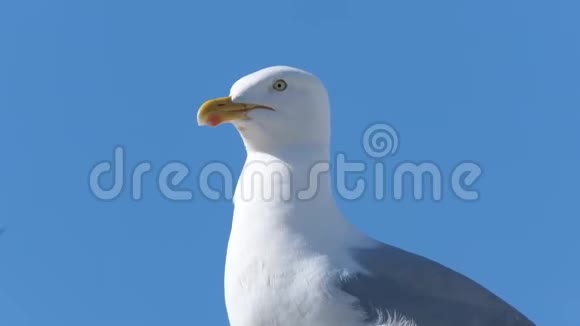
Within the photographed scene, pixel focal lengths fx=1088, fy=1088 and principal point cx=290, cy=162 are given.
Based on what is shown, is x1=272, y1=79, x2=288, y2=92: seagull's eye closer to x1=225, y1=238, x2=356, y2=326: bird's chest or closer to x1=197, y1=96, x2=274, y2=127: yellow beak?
x1=197, y1=96, x2=274, y2=127: yellow beak

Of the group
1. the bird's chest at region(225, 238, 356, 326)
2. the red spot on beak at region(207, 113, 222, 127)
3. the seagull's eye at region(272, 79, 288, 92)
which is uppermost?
the seagull's eye at region(272, 79, 288, 92)

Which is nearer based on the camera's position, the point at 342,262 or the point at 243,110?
the point at 342,262

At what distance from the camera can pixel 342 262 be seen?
6.89 m

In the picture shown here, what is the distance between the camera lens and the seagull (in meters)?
6.70

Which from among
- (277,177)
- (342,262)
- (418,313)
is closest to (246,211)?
(277,177)

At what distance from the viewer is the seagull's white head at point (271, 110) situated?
7.36m

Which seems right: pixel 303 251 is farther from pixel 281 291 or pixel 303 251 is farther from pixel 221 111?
pixel 221 111

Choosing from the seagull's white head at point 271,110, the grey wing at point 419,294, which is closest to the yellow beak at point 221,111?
the seagull's white head at point 271,110

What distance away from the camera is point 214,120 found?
7.36m

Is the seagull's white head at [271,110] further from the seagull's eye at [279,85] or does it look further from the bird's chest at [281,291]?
the bird's chest at [281,291]

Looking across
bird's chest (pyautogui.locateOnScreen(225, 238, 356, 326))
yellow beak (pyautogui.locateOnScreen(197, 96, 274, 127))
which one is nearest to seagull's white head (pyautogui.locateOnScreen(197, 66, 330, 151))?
yellow beak (pyautogui.locateOnScreen(197, 96, 274, 127))

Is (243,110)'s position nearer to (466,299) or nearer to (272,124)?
(272,124)

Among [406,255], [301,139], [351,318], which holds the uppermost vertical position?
[301,139]

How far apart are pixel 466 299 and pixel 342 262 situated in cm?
85
